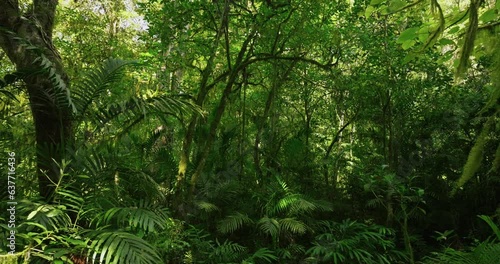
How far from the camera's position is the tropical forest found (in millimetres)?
3037

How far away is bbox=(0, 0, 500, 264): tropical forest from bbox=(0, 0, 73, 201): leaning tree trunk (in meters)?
0.02

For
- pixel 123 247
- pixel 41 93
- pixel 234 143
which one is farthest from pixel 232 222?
pixel 41 93

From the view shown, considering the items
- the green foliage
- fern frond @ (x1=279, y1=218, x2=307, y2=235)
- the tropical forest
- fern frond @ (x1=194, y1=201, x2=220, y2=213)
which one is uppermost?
the tropical forest

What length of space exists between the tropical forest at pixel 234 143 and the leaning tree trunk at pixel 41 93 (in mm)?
17

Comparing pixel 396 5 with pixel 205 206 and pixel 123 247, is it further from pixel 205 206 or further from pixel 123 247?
pixel 205 206

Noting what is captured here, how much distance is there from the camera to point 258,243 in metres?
5.57

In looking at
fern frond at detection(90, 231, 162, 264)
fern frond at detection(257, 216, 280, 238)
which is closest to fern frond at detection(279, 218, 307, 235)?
fern frond at detection(257, 216, 280, 238)

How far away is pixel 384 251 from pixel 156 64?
4.71 m

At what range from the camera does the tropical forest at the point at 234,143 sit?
304cm

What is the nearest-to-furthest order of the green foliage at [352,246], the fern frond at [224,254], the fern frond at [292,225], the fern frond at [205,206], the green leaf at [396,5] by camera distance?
the green leaf at [396,5], the fern frond at [224,254], the green foliage at [352,246], the fern frond at [292,225], the fern frond at [205,206]

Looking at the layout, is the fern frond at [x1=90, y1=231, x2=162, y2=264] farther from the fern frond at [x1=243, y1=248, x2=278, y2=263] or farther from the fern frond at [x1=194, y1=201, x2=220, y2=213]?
the fern frond at [x1=194, y1=201, x2=220, y2=213]

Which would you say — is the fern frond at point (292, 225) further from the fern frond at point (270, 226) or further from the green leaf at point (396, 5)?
the green leaf at point (396, 5)

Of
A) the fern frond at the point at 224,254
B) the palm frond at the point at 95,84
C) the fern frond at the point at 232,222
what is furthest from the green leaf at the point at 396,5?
the fern frond at the point at 232,222

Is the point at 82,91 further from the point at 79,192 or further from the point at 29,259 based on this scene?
the point at 29,259
